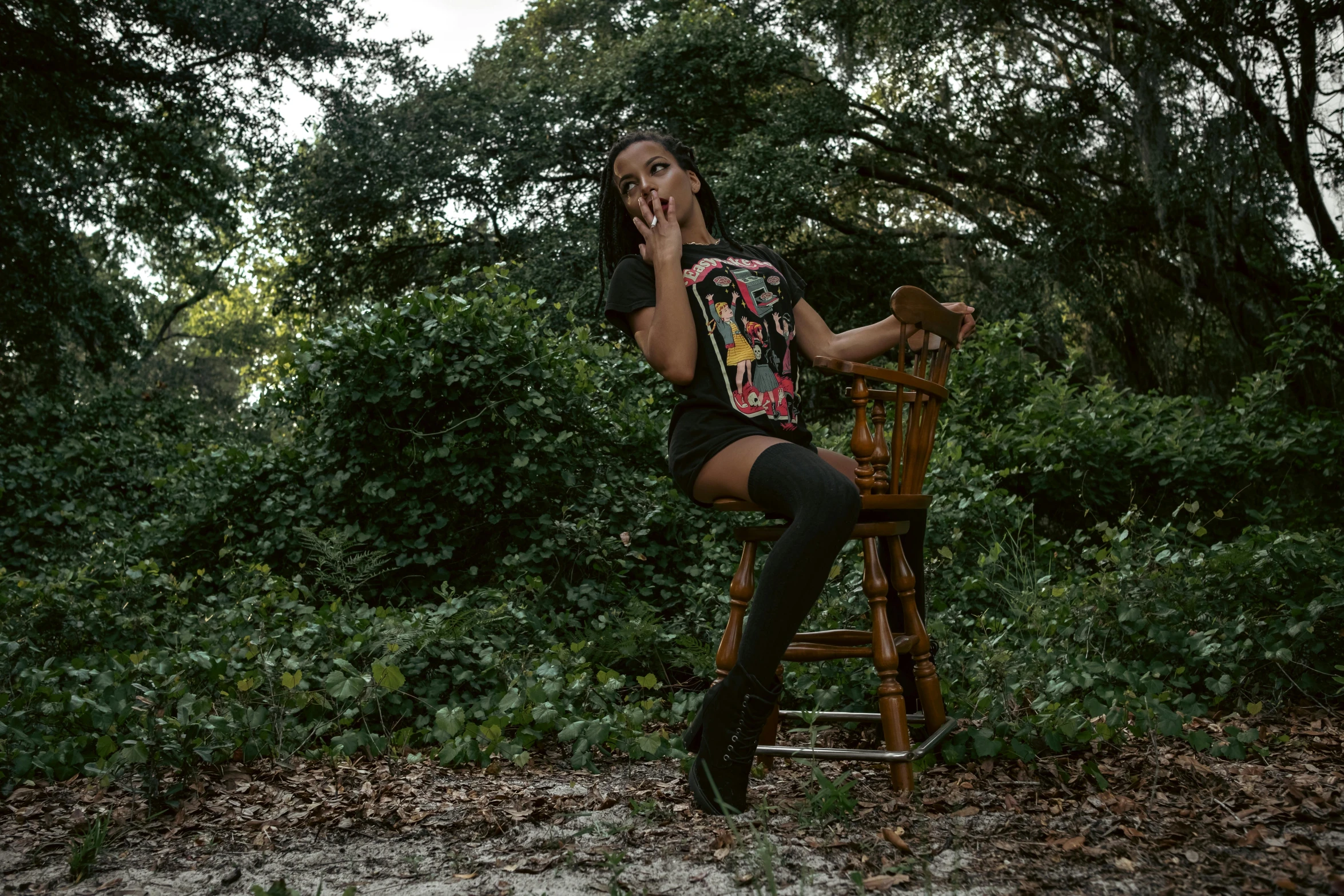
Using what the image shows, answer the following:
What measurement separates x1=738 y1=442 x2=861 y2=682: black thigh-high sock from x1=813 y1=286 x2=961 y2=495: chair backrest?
320 millimetres

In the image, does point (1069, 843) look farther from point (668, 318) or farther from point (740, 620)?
point (668, 318)

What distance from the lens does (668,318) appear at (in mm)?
2213

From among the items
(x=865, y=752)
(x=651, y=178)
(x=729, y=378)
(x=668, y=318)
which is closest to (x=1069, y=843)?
(x=865, y=752)

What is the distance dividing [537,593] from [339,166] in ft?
29.0

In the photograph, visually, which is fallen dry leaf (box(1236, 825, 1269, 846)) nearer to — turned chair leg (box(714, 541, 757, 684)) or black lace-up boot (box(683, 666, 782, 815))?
black lace-up boot (box(683, 666, 782, 815))

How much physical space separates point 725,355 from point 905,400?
0.51 m

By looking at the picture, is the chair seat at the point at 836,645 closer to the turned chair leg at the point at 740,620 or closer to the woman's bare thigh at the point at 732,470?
the turned chair leg at the point at 740,620

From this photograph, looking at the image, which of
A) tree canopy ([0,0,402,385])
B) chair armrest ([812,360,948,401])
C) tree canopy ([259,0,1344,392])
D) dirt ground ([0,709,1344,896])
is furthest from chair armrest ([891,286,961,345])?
tree canopy ([0,0,402,385])

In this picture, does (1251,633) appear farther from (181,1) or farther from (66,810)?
(181,1)

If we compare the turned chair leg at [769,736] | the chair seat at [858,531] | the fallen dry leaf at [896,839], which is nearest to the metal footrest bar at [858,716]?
the turned chair leg at [769,736]

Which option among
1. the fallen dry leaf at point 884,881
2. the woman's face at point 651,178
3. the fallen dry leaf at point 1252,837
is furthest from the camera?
the woman's face at point 651,178

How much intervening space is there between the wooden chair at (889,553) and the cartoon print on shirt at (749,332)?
0.46ft

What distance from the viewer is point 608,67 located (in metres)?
11.5

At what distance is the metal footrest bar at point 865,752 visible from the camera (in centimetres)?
218
